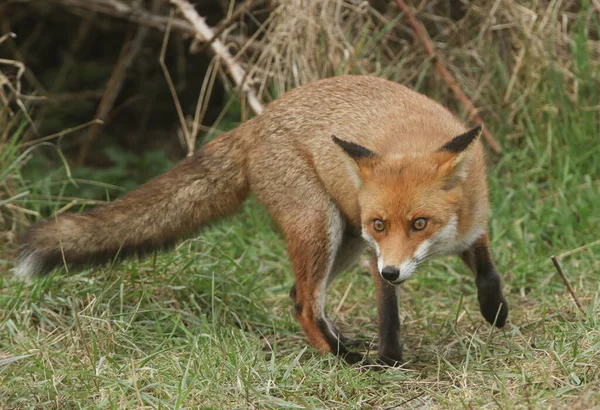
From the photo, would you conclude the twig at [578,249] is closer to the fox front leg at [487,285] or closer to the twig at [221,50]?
the fox front leg at [487,285]

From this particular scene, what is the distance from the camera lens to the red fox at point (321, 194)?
4.48 meters

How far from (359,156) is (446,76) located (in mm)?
2811

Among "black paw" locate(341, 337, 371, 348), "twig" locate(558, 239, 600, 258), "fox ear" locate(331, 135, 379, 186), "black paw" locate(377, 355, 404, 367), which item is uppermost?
"fox ear" locate(331, 135, 379, 186)

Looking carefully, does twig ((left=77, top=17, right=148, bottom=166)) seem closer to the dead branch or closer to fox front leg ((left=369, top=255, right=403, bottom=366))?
the dead branch

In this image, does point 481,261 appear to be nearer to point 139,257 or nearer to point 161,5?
point 139,257

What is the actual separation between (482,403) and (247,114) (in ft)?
12.8

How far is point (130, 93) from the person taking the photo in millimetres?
10102

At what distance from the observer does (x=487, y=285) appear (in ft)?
16.1

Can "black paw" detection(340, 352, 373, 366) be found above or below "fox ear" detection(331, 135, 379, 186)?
below

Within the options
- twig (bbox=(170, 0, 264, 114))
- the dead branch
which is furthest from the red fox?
the dead branch

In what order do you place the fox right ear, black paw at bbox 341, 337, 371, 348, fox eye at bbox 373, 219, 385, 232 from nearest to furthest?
fox eye at bbox 373, 219, 385, 232 < the fox right ear < black paw at bbox 341, 337, 371, 348

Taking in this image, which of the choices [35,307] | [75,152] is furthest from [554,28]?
[75,152]

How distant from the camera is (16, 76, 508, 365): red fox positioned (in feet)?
14.7

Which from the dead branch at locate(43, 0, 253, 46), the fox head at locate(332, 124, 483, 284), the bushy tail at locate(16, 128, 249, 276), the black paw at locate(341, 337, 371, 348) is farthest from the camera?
the dead branch at locate(43, 0, 253, 46)
